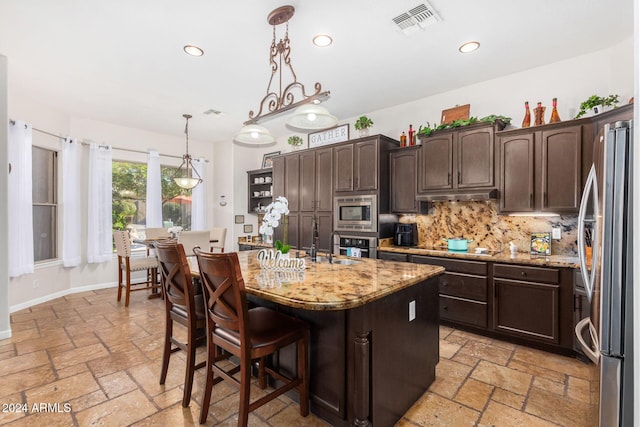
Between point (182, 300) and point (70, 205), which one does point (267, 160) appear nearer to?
point (70, 205)

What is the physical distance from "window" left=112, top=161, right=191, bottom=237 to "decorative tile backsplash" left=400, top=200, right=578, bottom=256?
4683 mm

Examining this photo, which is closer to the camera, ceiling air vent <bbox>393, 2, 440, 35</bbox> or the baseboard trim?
ceiling air vent <bbox>393, 2, 440, 35</bbox>

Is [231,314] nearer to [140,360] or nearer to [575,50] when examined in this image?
[140,360]

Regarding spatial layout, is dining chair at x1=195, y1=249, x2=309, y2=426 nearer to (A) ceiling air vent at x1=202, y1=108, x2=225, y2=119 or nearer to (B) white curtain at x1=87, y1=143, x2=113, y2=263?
(A) ceiling air vent at x1=202, y1=108, x2=225, y2=119

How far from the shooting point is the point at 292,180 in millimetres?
5262

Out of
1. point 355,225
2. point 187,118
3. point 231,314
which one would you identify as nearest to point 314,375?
point 231,314

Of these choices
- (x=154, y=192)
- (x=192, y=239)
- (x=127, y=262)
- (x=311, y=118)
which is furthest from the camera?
(x=154, y=192)

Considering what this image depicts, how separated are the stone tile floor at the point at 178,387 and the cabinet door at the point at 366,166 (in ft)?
6.81

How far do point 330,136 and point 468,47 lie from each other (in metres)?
2.55

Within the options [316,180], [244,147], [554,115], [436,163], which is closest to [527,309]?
[436,163]

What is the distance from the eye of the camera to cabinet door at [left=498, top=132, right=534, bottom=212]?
314cm

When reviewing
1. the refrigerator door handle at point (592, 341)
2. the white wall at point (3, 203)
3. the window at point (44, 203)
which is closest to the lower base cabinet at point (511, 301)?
the refrigerator door handle at point (592, 341)

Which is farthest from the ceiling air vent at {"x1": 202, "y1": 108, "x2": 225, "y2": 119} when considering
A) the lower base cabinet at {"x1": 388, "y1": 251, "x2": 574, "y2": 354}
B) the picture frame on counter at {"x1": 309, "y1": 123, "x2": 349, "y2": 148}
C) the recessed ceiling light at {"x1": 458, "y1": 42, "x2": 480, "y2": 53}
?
the lower base cabinet at {"x1": 388, "y1": 251, "x2": 574, "y2": 354}

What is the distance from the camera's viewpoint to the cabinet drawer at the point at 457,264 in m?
3.19
